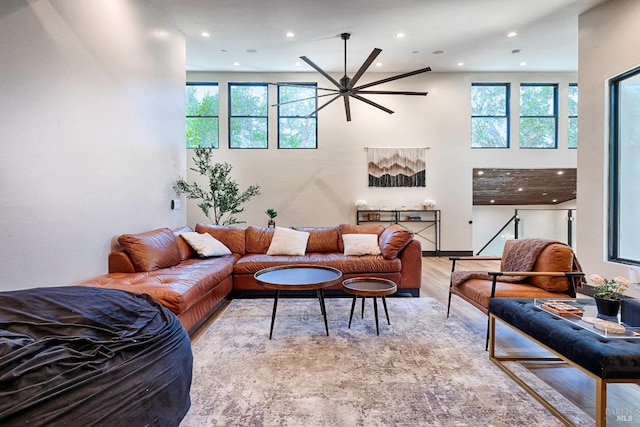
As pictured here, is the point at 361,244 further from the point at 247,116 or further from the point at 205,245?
the point at 247,116

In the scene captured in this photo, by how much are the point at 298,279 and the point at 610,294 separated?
2273 millimetres

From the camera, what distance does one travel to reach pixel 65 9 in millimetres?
2709

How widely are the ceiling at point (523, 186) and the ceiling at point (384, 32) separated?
2.25 meters

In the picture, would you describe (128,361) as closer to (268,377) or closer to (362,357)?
(268,377)

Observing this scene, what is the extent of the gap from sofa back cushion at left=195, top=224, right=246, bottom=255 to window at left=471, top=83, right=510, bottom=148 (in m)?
5.58

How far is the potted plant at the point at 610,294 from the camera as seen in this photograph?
1.95 meters

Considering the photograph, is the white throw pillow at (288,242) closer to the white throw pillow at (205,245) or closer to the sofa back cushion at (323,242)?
the sofa back cushion at (323,242)

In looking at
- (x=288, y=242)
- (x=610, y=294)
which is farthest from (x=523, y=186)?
(x=610, y=294)

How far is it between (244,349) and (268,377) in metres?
0.50

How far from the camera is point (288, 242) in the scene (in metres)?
4.38

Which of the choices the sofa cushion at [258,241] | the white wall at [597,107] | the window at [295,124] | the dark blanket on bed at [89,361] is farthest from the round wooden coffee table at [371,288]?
the window at [295,124]

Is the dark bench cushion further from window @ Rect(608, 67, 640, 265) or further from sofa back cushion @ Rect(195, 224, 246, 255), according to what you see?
sofa back cushion @ Rect(195, 224, 246, 255)

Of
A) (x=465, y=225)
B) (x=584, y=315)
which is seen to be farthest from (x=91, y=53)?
(x=465, y=225)

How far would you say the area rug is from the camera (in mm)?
1714
